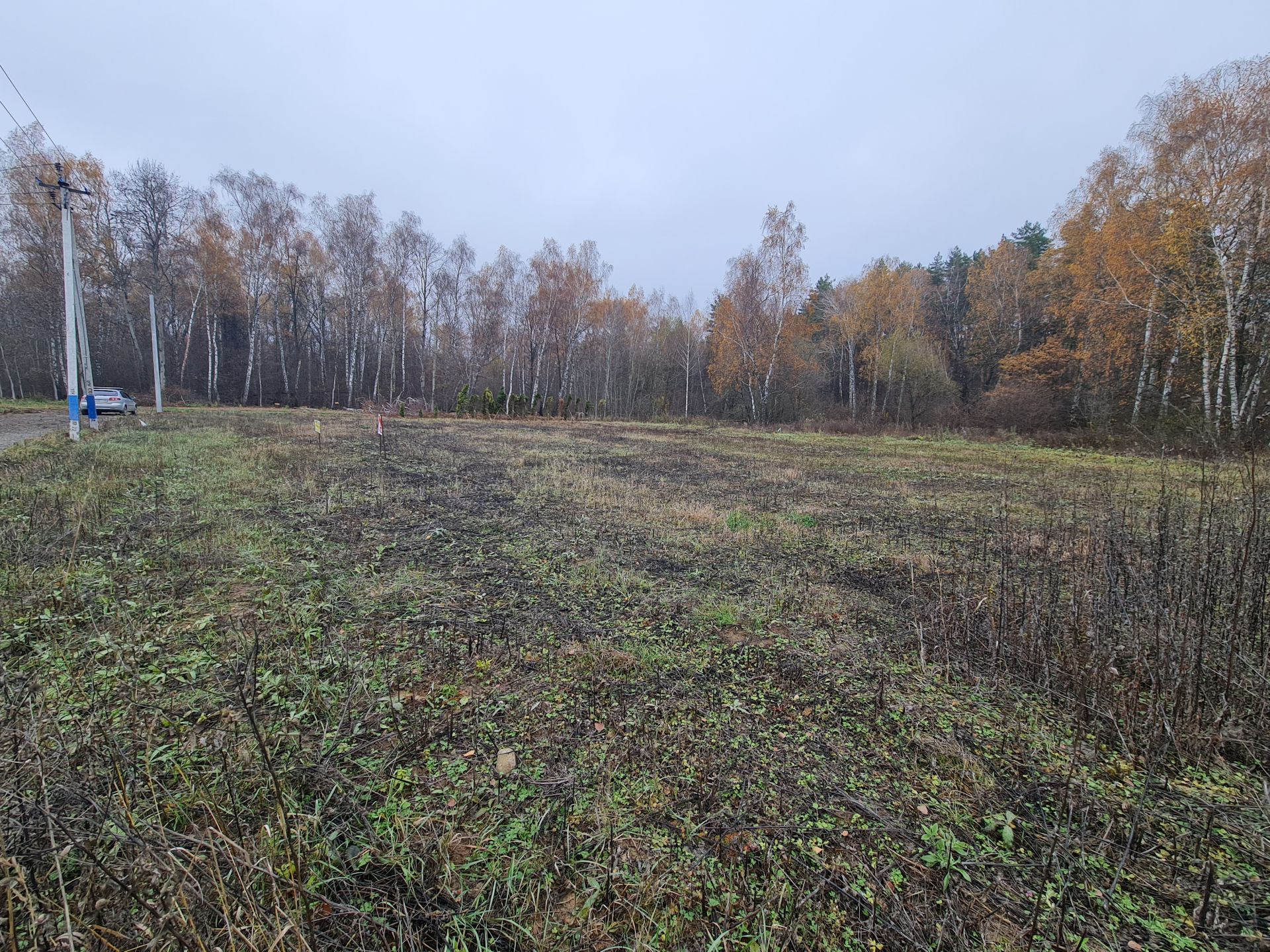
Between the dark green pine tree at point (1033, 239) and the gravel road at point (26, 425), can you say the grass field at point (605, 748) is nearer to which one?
the gravel road at point (26, 425)

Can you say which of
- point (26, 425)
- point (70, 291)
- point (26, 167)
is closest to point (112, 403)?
point (26, 425)

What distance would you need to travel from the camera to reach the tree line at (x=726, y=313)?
15.3m

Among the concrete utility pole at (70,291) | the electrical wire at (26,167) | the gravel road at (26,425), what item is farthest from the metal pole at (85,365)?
the electrical wire at (26,167)

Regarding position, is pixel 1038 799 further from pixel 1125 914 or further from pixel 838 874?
pixel 838 874

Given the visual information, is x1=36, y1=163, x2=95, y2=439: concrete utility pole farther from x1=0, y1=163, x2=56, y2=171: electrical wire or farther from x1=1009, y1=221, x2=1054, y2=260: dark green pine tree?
x1=1009, y1=221, x2=1054, y2=260: dark green pine tree

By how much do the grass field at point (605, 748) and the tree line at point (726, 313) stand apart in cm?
1497

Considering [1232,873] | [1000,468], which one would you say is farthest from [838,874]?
[1000,468]

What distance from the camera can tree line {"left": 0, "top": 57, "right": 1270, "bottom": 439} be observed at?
1530 cm

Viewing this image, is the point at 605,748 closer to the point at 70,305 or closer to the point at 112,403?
the point at 70,305

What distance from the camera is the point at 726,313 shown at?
3088 cm

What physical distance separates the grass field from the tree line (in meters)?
15.0

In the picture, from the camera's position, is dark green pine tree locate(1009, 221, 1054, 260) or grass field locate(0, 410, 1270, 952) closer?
grass field locate(0, 410, 1270, 952)

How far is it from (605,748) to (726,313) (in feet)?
103

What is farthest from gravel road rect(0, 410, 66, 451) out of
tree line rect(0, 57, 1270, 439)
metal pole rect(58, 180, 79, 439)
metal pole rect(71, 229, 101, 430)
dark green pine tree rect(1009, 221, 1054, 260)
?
dark green pine tree rect(1009, 221, 1054, 260)
